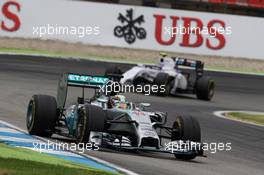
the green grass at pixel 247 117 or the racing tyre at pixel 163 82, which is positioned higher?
the racing tyre at pixel 163 82

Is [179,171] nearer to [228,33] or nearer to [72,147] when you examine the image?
[72,147]

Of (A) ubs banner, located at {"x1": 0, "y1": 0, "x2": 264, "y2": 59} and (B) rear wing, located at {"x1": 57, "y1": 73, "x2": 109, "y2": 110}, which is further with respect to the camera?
(A) ubs banner, located at {"x1": 0, "y1": 0, "x2": 264, "y2": 59}

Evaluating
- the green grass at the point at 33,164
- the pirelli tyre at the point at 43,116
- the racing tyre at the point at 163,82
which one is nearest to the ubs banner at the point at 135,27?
the racing tyre at the point at 163,82

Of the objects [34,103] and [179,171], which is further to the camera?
[34,103]

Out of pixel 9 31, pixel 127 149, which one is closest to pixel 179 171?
pixel 127 149

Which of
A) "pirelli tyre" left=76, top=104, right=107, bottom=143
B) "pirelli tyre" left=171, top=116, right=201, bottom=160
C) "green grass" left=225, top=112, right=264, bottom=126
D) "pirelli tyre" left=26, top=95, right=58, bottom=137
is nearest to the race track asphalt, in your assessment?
"pirelli tyre" left=171, top=116, right=201, bottom=160

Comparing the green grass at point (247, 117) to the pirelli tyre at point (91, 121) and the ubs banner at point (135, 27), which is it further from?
the ubs banner at point (135, 27)

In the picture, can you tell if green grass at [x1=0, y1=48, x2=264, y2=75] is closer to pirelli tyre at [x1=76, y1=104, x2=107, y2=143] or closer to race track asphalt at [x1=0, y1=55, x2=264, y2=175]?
race track asphalt at [x1=0, y1=55, x2=264, y2=175]

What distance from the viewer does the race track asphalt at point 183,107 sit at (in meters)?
13.2

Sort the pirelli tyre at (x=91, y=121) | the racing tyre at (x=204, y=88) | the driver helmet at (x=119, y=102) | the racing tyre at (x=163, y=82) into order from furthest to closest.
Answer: the racing tyre at (x=204, y=88), the racing tyre at (x=163, y=82), the driver helmet at (x=119, y=102), the pirelli tyre at (x=91, y=121)

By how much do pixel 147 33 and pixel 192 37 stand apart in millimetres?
2103

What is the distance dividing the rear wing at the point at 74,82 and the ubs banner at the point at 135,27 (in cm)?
2354

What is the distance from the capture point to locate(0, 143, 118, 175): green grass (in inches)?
420

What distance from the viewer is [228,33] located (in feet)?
133
